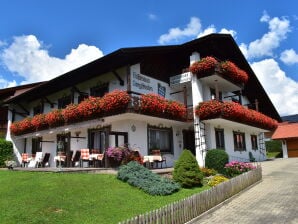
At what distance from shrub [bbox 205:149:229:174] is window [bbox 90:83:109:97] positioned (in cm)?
739

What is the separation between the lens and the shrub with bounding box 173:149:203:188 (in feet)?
41.8

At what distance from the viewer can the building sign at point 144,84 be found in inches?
732

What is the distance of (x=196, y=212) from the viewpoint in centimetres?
902

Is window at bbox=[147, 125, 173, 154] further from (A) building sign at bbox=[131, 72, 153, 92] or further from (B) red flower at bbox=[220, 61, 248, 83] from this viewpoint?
(B) red flower at bbox=[220, 61, 248, 83]

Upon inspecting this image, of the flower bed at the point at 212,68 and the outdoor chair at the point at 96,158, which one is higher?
the flower bed at the point at 212,68

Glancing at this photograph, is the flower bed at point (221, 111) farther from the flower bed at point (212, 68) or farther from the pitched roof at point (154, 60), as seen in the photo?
the pitched roof at point (154, 60)

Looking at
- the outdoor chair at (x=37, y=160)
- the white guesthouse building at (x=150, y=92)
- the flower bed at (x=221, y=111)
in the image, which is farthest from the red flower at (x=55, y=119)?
the flower bed at (x=221, y=111)

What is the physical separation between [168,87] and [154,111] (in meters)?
5.05

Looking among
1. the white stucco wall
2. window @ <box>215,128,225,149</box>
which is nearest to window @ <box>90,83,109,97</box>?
the white stucco wall

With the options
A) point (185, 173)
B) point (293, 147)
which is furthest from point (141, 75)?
point (293, 147)

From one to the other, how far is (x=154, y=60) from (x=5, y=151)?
14.3m

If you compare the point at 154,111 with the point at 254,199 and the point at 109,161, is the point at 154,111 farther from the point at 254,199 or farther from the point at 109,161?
the point at 254,199

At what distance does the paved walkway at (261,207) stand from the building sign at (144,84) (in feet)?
27.7

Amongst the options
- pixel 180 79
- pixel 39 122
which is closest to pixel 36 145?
pixel 39 122
